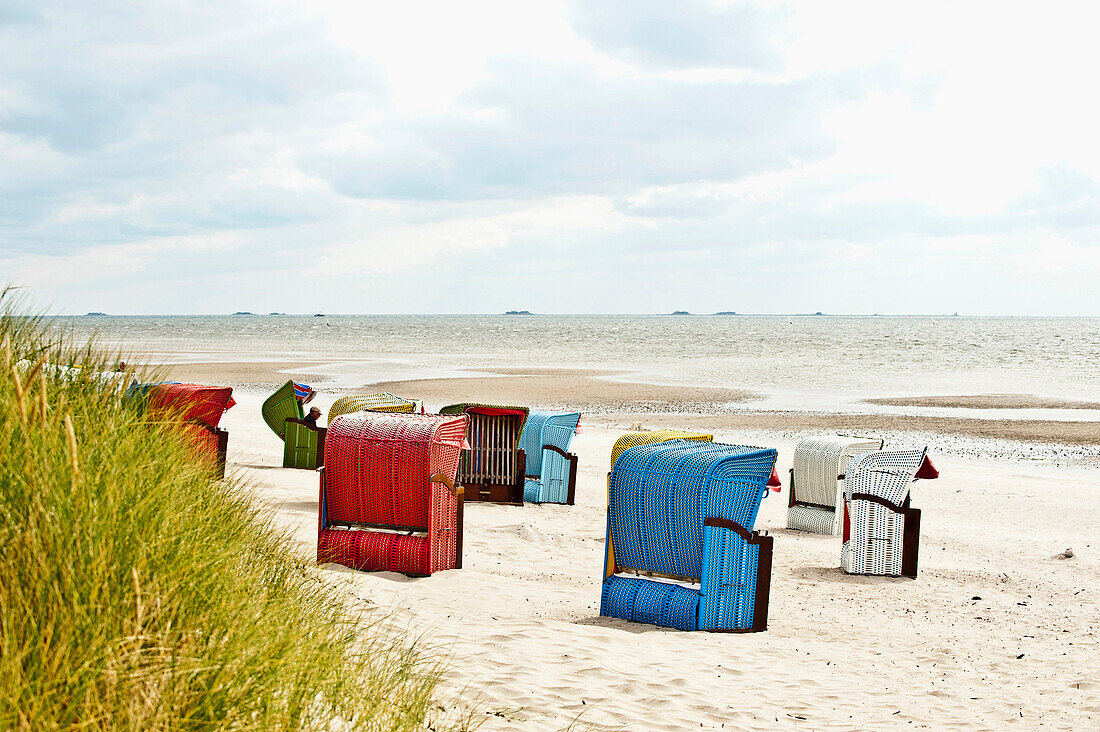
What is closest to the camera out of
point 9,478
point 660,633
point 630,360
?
point 9,478

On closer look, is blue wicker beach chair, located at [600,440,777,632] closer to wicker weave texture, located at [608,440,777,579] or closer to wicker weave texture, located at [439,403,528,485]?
wicker weave texture, located at [608,440,777,579]

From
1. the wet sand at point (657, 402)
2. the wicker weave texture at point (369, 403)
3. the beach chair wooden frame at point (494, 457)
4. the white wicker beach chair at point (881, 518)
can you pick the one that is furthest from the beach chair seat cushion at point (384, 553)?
the wet sand at point (657, 402)

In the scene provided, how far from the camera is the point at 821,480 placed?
11.2m

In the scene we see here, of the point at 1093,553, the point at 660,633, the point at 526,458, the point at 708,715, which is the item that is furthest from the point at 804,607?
the point at 526,458

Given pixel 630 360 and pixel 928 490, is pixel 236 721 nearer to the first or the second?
pixel 928 490

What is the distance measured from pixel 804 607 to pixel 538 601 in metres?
2.22

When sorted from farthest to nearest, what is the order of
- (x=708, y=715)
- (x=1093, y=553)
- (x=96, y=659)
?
(x=1093, y=553), (x=708, y=715), (x=96, y=659)

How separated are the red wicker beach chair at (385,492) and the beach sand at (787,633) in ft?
0.95

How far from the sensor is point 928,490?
48.5 ft

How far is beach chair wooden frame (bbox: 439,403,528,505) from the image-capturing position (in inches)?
492

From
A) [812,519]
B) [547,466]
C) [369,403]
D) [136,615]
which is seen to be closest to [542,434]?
[547,466]

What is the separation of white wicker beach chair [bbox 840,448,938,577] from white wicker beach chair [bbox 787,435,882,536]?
142cm

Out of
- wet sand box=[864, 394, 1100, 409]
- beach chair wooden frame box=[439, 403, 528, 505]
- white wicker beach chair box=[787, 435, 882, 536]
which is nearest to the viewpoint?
white wicker beach chair box=[787, 435, 882, 536]

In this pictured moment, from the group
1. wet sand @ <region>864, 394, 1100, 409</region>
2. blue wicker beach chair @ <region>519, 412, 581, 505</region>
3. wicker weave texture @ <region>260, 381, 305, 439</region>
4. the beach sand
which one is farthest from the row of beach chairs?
wet sand @ <region>864, 394, 1100, 409</region>
